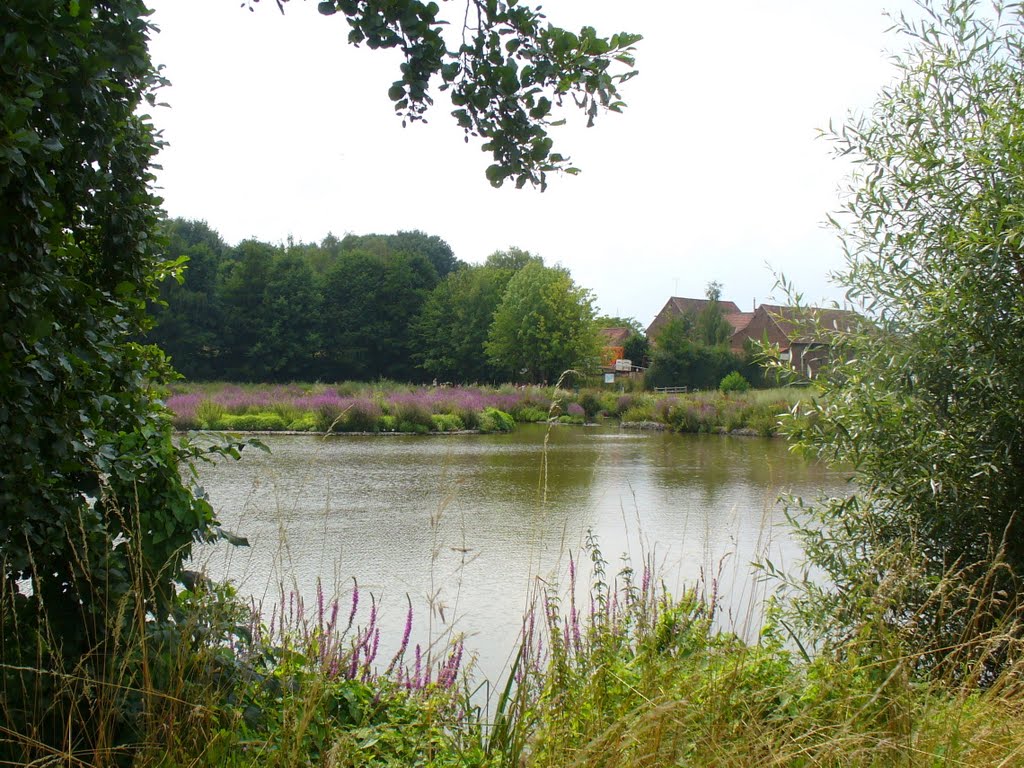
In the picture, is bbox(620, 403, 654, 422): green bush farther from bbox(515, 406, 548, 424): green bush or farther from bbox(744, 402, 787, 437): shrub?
bbox(744, 402, 787, 437): shrub

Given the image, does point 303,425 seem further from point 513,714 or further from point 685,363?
point 685,363

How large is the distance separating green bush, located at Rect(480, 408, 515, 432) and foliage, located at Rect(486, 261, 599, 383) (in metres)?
17.4

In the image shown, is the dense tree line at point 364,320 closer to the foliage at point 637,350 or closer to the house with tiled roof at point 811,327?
the foliage at point 637,350

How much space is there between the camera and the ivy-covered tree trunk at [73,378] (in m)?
2.05

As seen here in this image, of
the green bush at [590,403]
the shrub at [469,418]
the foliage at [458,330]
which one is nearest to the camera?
the shrub at [469,418]

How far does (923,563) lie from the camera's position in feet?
12.9

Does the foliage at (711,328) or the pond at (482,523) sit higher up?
the foliage at (711,328)

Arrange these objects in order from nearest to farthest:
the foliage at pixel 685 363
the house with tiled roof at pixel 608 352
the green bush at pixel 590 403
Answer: the green bush at pixel 590 403
the foliage at pixel 685 363
the house with tiled roof at pixel 608 352

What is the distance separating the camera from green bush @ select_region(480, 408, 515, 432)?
73.4 ft

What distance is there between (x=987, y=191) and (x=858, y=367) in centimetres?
101

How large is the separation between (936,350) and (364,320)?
44.9 meters

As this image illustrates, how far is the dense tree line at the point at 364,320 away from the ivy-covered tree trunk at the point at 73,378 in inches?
1508

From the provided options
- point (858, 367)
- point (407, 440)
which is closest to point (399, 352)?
point (407, 440)

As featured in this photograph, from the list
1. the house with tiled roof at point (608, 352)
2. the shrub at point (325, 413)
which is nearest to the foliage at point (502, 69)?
the shrub at point (325, 413)
